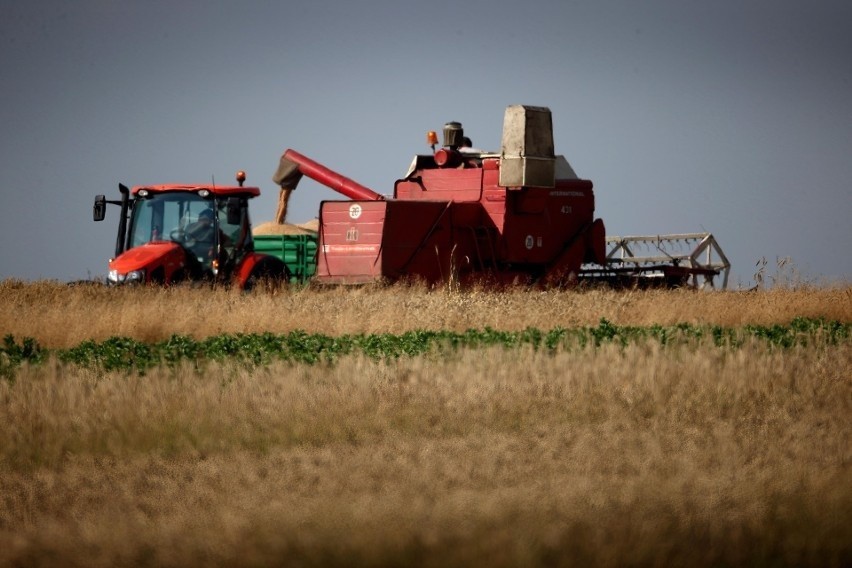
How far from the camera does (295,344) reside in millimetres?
13156

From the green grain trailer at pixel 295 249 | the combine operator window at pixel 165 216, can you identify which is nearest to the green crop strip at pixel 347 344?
the combine operator window at pixel 165 216

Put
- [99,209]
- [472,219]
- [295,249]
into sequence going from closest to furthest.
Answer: [99,209], [472,219], [295,249]

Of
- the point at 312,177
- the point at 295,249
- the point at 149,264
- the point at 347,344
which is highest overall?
the point at 312,177

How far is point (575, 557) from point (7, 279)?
17.4m

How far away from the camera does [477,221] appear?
843 inches

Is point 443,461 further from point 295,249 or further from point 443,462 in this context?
point 295,249

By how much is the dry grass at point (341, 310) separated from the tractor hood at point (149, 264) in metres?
0.24

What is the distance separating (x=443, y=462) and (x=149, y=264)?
11.6 meters

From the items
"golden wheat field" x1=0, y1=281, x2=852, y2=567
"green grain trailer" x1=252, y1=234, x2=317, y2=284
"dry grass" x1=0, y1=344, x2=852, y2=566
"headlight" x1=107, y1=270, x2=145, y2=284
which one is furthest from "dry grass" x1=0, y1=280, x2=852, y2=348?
"dry grass" x1=0, y1=344, x2=852, y2=566

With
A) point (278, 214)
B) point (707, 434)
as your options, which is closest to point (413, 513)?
point (707, 434)

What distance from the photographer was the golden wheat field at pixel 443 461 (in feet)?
15.4

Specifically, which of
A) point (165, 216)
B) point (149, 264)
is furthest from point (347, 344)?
point (165, 216)

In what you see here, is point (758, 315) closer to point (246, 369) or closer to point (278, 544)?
point (246, 369)

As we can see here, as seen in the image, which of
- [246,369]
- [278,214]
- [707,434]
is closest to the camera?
[707,434]
